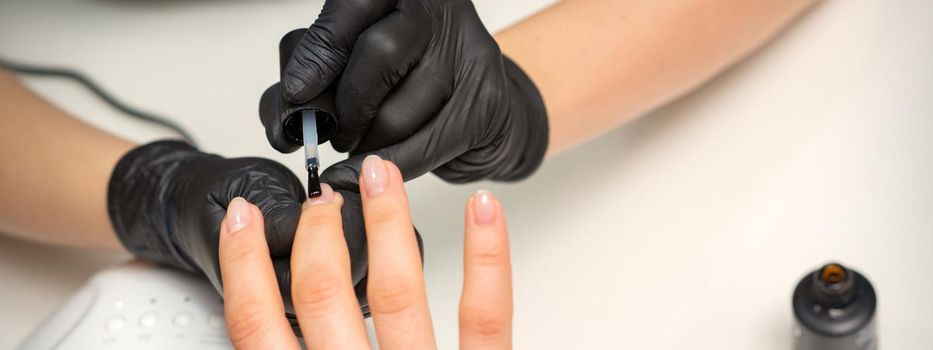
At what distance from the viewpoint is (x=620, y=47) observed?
1017 mm

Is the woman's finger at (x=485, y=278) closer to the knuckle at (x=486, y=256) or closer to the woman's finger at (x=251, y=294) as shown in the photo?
the knuckle at (x=486, y=256)

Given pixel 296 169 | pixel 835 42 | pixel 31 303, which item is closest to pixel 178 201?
pixel 296 169

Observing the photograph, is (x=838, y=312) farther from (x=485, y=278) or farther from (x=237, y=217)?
(x=237, y=217)

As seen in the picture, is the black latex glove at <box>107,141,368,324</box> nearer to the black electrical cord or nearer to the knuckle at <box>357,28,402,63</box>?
the knuckle at <box>357,28,402,63</box>

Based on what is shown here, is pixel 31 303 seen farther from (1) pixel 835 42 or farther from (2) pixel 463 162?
(1) pixel 835 42

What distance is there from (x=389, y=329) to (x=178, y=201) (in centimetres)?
30

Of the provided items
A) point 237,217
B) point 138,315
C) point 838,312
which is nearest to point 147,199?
point 138,315

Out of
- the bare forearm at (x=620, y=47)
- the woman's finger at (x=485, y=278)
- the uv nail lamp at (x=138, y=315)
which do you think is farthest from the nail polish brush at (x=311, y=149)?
the bare forearm at (x=620, y=47)

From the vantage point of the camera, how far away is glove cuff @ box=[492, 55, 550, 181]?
90cm

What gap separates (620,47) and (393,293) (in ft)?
1.59

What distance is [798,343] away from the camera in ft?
2.78

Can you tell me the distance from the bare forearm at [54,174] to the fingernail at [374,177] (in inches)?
18.7

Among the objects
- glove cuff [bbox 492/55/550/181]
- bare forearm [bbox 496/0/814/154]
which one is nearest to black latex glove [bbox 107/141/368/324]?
glove cuff [bbox 492/55/550/181]

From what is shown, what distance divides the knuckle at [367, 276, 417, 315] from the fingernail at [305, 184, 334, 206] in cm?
7
